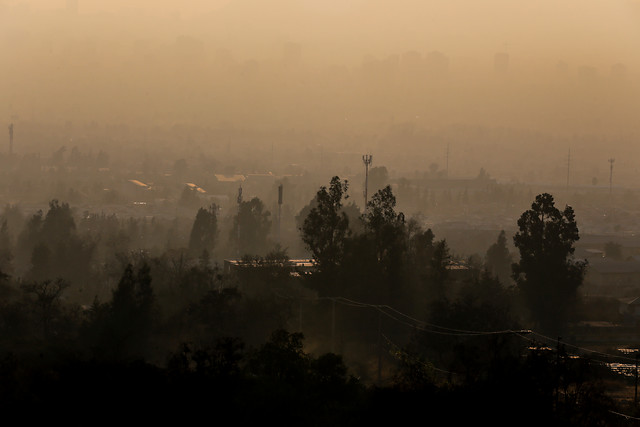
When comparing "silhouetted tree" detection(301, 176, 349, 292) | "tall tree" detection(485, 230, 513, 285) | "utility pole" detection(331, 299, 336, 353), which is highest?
"silhouetted tree" detection(301, 176, 349, 292)

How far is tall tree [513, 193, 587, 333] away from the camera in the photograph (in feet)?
96.4

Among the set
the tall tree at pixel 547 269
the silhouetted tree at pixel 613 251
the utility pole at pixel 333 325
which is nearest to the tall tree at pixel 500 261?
the tall tree at pixel 547 269

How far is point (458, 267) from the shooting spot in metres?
38.2

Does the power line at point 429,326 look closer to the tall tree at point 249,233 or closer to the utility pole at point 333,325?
the utility pole at point 333,325

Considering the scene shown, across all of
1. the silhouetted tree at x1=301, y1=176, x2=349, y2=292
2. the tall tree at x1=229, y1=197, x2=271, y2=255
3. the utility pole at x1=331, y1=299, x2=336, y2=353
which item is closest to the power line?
the utility pole at x1=331, y1=299, x2=336, y2=353

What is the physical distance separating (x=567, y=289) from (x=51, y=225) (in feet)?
84.7

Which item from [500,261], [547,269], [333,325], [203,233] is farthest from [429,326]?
[203,233]

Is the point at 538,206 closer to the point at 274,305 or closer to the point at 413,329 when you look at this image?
the point at 413,329

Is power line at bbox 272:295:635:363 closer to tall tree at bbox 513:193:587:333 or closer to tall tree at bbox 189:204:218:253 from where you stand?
tall tree at bbox 513:193:587:333

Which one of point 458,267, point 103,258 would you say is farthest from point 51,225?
point 458,267

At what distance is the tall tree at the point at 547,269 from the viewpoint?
96.4ft

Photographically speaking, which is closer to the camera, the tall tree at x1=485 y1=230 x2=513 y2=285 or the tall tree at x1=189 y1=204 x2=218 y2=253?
the tall tree at x1=485 y1=230 x2=513 y2=285

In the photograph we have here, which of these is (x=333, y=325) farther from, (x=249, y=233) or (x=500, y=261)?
(x=249, y=233)

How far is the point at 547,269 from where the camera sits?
97.3ft
